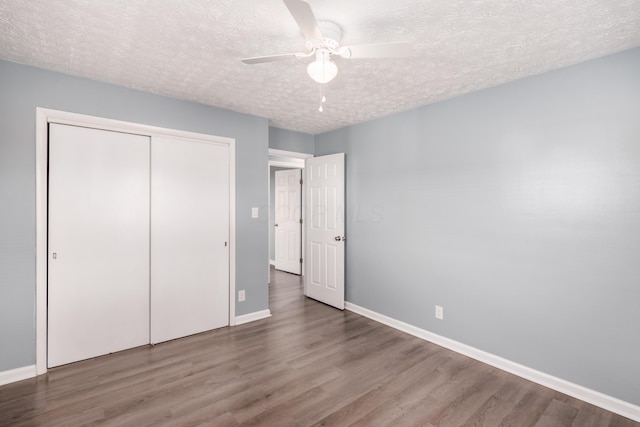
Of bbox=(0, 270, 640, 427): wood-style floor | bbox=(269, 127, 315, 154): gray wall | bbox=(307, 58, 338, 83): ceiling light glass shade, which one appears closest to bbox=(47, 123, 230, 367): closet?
bbox=(0, 270, 640, 427): wood-style floor

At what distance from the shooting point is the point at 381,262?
147 inches

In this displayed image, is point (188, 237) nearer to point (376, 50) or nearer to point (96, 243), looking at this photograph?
point (96, 243)

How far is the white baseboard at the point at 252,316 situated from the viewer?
11.7ft

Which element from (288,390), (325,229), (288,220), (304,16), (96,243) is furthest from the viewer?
(288,220)

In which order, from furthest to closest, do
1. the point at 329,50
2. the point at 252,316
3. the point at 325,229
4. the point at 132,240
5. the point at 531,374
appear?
the point at 325,229 → the point at 252,316 → the point at 132,240 → the point at 531,374 → the point at 329,50

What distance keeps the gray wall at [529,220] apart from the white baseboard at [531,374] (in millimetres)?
55

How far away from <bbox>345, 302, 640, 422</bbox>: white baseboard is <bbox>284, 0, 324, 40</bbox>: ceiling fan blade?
2.94 m

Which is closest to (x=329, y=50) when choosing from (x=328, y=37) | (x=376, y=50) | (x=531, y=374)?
(x=328, y=37)

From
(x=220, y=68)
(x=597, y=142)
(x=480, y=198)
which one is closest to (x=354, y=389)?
(x=480, y=198)

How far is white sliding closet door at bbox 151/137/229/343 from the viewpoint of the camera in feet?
10.0

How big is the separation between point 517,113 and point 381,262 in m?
2.07

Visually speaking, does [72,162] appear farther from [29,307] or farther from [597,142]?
[597,142]

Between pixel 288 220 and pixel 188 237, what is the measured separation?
3160 millimetres

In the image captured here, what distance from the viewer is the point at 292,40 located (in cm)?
197
